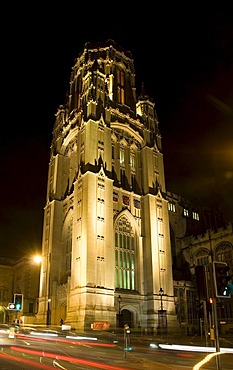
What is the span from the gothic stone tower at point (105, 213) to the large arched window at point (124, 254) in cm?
16

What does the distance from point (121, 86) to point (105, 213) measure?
3323 centimetres

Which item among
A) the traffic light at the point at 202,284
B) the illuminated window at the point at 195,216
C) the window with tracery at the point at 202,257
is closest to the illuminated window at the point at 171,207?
the illuminated window at the point at 195,216

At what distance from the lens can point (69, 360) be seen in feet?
51.0

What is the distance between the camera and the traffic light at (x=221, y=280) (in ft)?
26.5

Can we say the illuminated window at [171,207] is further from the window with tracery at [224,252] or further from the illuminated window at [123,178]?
the illuminated window at [123,178]

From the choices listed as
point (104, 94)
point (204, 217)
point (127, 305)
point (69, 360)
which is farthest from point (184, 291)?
point (69, 360)

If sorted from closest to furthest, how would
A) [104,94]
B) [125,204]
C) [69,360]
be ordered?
[69,360]
[125,204]
[104,94]

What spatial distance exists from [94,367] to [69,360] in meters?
2.85

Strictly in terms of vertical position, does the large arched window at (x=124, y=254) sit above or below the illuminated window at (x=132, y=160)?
below

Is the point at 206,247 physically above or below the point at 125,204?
below

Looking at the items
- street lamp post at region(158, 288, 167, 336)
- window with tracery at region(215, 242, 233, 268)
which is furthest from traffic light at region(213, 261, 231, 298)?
window with tracery at region(215, 242, 233, 268)

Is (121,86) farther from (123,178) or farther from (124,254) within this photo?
(124,254)

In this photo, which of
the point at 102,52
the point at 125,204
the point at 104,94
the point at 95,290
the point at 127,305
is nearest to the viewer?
the point at 95,290

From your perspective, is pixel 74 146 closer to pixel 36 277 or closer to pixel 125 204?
pixel 125 204
